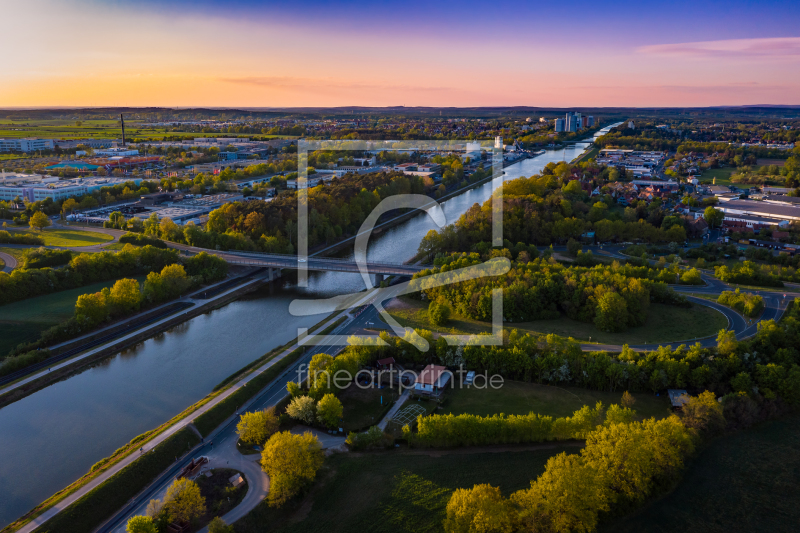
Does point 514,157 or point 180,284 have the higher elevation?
point 514,157

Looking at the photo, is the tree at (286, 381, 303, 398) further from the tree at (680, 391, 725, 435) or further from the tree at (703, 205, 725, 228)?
the tree at (703, 205, 725, 228)

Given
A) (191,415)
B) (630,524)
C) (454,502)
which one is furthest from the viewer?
(191,415)

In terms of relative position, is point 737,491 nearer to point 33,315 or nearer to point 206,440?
point 206,440

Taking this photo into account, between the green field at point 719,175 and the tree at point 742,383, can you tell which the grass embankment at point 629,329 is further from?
the green field at point 719,175

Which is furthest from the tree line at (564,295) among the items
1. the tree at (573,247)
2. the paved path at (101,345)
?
the paved path at (101,345)

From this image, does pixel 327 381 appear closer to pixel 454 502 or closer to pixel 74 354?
pixel 454 502

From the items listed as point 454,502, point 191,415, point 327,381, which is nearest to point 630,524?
point 454,502

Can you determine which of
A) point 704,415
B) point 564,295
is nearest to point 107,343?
point 564,295
